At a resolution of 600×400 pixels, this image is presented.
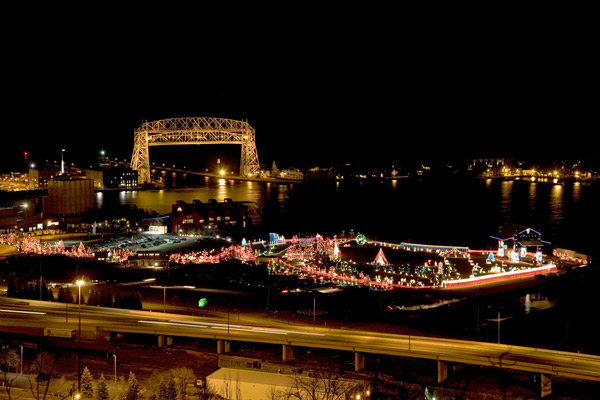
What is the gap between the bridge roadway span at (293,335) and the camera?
19.2 ft

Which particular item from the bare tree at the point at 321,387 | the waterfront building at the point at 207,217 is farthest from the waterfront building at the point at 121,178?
the bare tree at the point at 321,387

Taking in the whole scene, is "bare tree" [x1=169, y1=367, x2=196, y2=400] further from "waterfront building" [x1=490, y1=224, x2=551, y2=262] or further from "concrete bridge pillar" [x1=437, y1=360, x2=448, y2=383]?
"waterfront building" [x1=490, y1=224, x2=551, y2=262]

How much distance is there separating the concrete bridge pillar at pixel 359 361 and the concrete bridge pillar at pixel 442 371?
2.58 feet

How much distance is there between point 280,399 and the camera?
5.39 m

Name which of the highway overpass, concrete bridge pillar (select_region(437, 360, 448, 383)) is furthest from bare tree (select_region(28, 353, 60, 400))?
concrete bridge pillar (select_region(437, 360, 448, 383))

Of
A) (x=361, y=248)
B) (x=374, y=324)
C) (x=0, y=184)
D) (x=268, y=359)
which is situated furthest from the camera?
(x=0, y=184)

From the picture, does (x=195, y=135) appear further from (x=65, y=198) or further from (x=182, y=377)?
(x=182, y=377)

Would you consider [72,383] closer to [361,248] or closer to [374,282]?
[374,282]

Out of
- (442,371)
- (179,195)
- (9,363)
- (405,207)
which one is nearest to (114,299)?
(9,363)

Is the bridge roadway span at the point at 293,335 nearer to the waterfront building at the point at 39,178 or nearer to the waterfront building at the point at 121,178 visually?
the waterfront building at the point at 39,178

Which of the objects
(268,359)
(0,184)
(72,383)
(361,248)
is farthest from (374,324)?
(0,184)

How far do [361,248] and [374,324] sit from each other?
5.18 m

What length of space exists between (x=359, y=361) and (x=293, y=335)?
0.75m

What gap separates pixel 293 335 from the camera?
21.9 ft
